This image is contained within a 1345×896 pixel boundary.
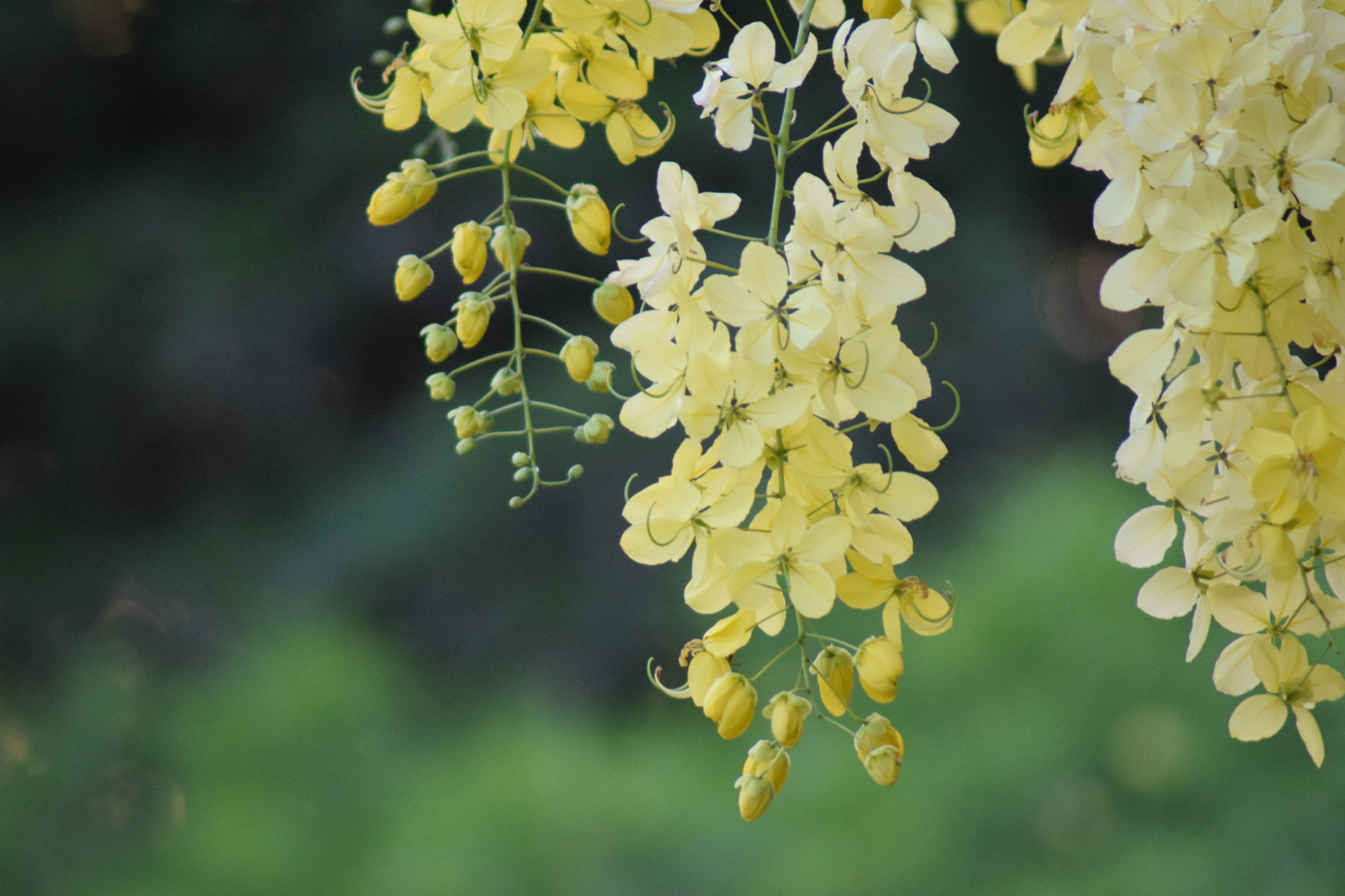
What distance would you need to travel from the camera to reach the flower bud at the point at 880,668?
316 mm

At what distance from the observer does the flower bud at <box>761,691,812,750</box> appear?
31 centimetres

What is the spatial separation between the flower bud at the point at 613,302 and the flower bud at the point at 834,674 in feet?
0.34

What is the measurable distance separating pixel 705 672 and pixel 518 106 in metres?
0.15

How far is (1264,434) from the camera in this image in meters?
0.28

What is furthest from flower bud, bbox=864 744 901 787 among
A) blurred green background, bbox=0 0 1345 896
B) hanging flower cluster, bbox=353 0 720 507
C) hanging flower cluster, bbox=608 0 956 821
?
blurred green background, bbox=0 0 1345 896

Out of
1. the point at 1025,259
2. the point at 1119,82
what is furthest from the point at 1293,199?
the point at 1025,259

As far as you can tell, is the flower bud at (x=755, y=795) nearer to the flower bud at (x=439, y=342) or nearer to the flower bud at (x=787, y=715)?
the flower bud at (x=787, y=715)

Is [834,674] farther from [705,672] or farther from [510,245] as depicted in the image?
[510,245]

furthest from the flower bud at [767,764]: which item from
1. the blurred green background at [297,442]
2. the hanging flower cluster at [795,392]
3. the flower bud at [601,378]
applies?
the blurred green background at [297,442]

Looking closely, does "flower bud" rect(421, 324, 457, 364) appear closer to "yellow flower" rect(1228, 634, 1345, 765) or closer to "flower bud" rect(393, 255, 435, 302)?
"flower bud" rect(393, 255, 435, 302)

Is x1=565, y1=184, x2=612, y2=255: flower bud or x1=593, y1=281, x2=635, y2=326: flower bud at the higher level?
x1=565, y1=184, x2=612, y2=255: flower bud

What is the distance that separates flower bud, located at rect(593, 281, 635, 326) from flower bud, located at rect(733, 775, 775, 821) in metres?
0.13

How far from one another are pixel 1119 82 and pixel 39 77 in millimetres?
1980

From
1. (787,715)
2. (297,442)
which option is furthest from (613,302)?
(297,442)
